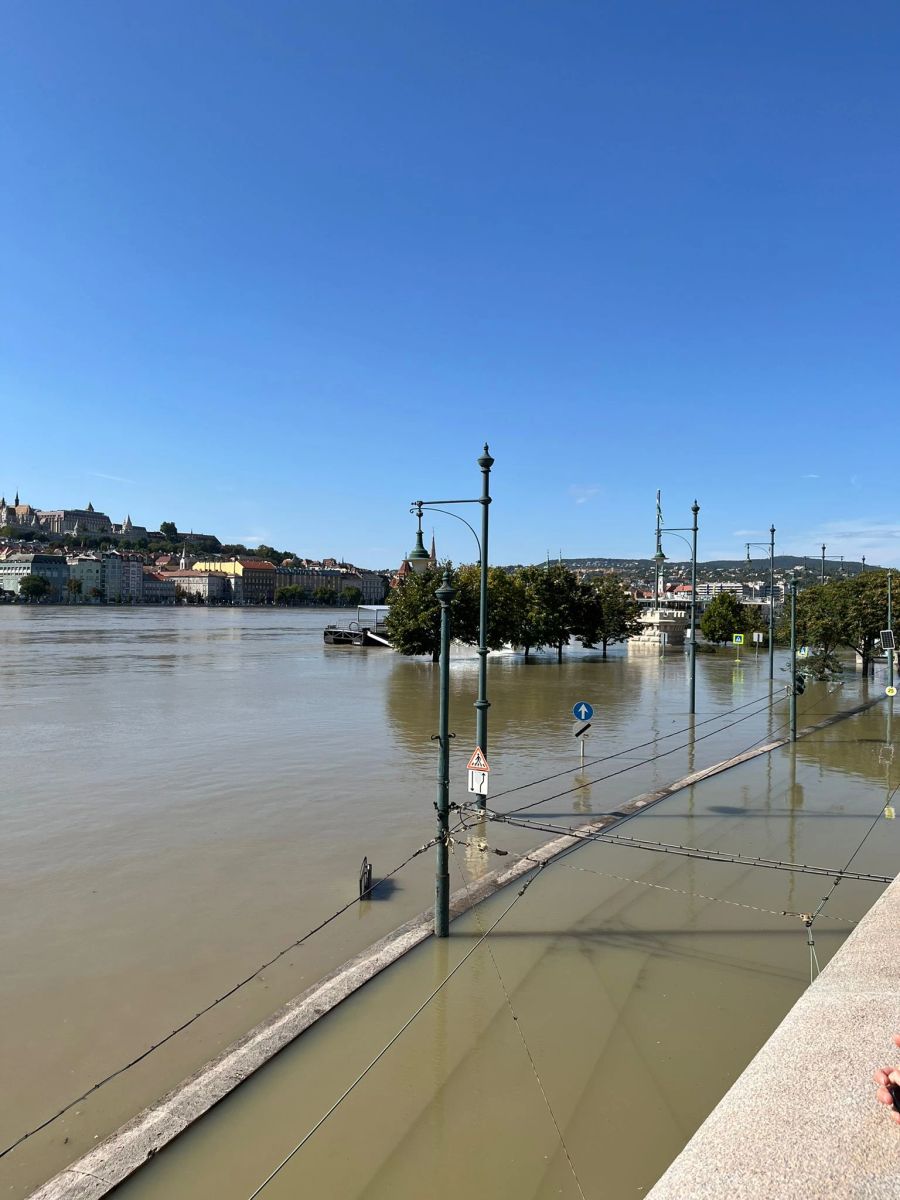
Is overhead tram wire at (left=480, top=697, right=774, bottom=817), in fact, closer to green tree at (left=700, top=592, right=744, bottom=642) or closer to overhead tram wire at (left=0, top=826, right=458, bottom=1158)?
overhead tram wire at (left=0, top=826, right=458, bottom=1158)

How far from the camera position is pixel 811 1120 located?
437 centimetres

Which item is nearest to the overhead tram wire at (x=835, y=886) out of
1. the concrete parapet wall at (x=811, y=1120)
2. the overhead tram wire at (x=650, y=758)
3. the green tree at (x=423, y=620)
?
the concrete parapet wall at (x=811, y=1120)

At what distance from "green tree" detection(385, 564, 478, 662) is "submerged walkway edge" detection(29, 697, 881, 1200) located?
126 feet

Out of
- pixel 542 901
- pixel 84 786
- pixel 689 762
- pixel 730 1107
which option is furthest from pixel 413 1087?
pixel 689 762

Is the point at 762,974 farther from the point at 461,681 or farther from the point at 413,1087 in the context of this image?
the point at 461,681

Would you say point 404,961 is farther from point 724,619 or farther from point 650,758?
point 724,619

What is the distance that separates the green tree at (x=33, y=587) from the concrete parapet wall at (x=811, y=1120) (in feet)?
674

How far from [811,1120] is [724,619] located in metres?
76.7

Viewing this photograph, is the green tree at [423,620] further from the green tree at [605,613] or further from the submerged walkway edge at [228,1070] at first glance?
the submerged walkway edge at [228,1070]

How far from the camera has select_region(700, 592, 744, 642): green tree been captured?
254ft

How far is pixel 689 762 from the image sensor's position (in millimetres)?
20906

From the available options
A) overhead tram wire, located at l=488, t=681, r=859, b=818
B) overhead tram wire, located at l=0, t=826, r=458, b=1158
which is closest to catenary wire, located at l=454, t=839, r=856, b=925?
overhead tram wire, located at l=488, t=681, r=859, b=818

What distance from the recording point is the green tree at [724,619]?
77.4 metres

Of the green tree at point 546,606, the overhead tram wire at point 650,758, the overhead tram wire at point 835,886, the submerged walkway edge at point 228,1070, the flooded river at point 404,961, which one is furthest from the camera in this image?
the green tree at point 546,606
